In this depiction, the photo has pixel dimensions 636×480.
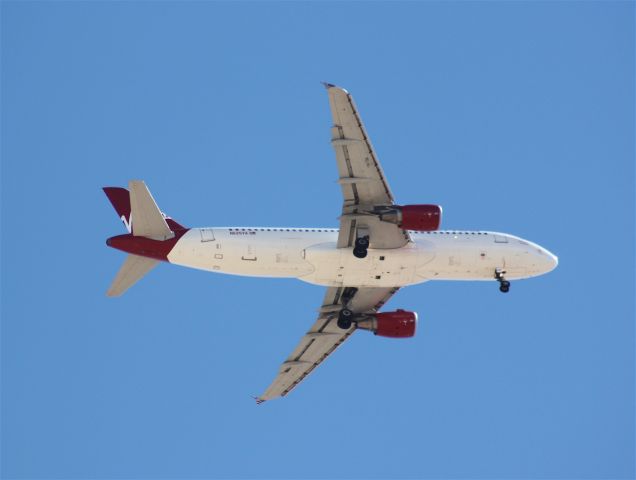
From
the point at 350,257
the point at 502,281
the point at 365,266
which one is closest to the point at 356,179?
the point at 350,257

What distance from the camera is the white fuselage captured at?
55969 mm

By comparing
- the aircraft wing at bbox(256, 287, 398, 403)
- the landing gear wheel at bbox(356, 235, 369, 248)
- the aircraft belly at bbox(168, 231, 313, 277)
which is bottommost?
the aircraft wing at bbox(256, 287, 398, 403)

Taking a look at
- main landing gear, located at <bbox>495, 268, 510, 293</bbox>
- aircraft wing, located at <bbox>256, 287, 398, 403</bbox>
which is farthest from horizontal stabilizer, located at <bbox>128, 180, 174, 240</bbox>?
main landing gear, located at <bbox>495, 268, 510, 293</bbox>

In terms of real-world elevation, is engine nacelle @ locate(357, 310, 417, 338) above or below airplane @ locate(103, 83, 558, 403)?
below

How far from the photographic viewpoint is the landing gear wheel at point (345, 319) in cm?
6134

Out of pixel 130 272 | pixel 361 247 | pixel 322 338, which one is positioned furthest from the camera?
pixel 322 338

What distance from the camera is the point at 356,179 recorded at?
5338 centimetres

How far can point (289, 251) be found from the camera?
5656 cm

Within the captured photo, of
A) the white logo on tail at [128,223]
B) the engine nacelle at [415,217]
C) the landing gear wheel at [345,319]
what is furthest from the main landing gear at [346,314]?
the white logo on tail at [128,223]

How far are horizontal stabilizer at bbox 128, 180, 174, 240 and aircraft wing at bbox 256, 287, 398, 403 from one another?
1084 cm

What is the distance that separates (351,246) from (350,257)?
1.90 feet

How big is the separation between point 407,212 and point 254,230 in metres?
7.73

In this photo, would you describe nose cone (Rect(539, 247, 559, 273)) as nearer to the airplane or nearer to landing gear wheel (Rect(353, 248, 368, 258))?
the airplane

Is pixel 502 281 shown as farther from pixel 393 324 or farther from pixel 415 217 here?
pixel 415 217
